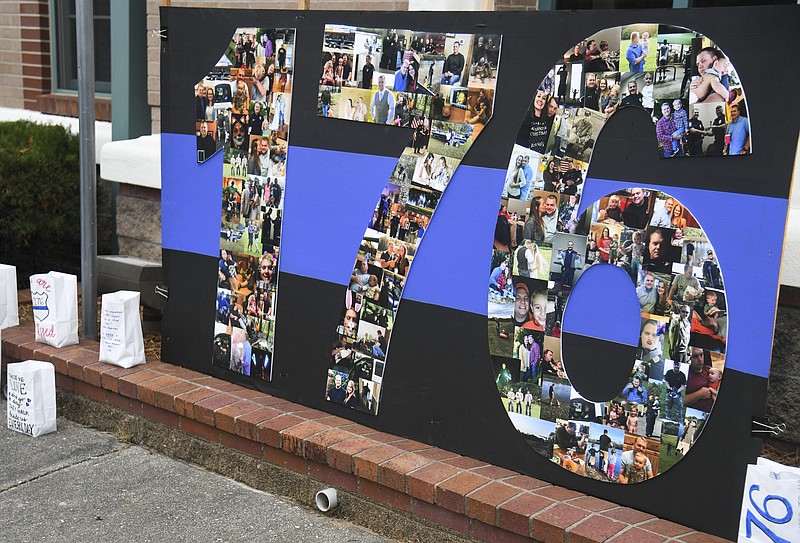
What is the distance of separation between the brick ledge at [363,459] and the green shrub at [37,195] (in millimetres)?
1803

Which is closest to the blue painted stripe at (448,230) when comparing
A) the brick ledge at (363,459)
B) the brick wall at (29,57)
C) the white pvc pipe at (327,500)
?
the brick ledge at (363,459)

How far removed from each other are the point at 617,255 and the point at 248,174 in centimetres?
208

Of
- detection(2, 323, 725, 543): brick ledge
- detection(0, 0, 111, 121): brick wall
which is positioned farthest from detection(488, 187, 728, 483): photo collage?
detection(0, 0, 111, 121): brick wall

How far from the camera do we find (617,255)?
3.49 meters

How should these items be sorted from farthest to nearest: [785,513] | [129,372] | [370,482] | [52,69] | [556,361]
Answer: [52,69] < [129,372] < [370,482] < [556,361] < [785,513]

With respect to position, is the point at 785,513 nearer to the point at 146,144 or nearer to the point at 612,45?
the point at 612,45

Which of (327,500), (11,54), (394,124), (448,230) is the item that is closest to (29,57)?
(11,54)

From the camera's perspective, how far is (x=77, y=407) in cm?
519

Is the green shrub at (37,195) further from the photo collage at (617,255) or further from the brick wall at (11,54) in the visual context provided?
the photo collage at (617,255)

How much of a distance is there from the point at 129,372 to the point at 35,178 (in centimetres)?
257

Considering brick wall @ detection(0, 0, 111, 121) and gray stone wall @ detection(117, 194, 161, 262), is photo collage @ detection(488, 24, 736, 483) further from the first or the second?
brick wall @ detection(0, 0, 111, 121)

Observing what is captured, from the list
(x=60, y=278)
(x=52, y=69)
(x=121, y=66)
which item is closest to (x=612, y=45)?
(x=60, y=278)

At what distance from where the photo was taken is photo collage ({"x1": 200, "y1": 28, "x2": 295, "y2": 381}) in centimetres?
454

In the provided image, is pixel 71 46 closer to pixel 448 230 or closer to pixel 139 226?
pixel 139 226
